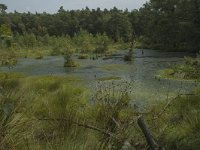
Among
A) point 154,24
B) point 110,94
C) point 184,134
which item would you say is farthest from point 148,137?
point 154,24

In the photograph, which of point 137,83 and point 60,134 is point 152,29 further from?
point 60,134

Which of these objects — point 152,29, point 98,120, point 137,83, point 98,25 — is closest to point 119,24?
point 98,25

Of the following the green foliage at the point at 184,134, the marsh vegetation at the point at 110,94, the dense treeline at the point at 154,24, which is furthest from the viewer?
the dense treeline at the point at 154,24

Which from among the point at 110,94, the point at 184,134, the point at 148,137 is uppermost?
the point at 148,137

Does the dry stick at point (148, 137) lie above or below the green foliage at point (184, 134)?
above

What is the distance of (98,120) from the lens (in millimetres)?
6531

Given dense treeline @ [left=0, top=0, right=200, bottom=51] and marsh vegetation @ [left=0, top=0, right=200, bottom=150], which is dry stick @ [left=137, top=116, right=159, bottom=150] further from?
dense treeline @ [left=0, top=0, right=200, bottom=51]

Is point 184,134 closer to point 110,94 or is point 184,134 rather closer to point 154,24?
point 110,94

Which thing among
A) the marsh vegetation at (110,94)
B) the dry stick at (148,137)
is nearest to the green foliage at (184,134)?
the marsh vegetation at (110,94)

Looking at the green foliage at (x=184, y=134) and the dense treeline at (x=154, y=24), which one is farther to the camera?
the dense treeline at (x=154, y=24)

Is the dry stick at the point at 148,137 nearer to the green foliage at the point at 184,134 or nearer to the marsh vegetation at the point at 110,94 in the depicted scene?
the marsh vegetation at the point at 110,94

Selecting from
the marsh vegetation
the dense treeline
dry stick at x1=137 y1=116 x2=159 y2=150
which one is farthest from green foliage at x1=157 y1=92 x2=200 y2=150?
the dense treeline

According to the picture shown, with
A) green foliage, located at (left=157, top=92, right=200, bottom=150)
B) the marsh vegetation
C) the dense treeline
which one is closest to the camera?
the marsh vegetation

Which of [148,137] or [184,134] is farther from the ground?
[148,137]
